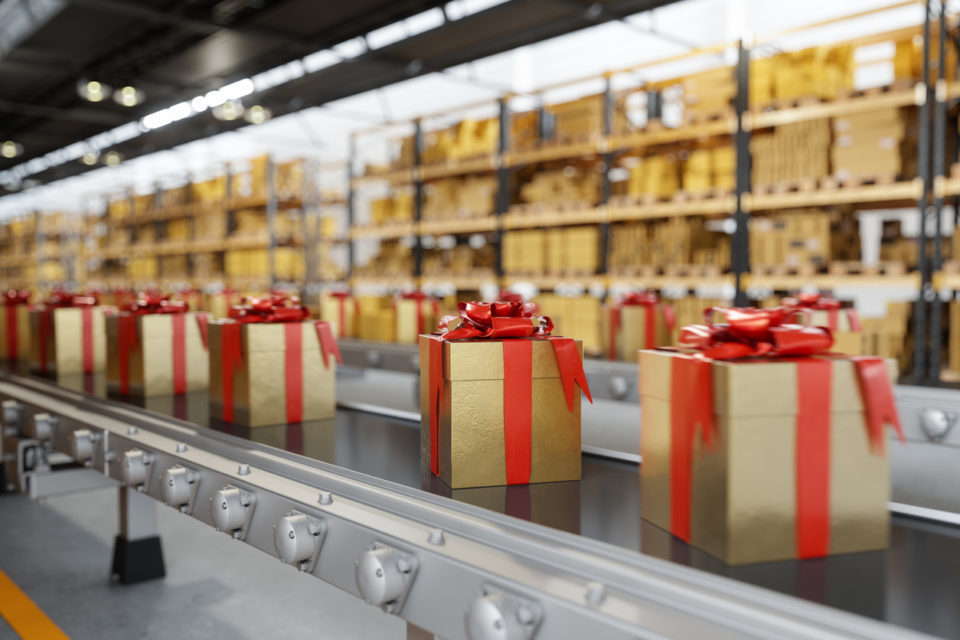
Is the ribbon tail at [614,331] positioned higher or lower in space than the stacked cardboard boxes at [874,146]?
lower

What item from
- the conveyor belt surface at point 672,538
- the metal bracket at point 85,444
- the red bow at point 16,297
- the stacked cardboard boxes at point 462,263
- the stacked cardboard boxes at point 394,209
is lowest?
the metal bracket at point 85,444

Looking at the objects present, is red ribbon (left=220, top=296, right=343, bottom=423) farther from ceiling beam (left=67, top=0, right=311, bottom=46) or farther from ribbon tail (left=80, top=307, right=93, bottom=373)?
ceiling beam (left=67, top=0, right=311, bottom=46)

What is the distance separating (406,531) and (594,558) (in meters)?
0.26

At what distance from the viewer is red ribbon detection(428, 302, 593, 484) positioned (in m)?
1.07

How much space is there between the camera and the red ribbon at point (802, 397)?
0.77 m

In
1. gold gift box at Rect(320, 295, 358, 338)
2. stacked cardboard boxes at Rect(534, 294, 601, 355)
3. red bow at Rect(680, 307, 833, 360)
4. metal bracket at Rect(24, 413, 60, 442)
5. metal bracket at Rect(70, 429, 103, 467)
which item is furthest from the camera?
stacked cardboard boxes at Rect(534, 294, 601, 355)

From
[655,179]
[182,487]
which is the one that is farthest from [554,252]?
[182,487]

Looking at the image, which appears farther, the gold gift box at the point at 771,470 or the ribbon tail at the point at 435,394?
the ribbon tail at the point at 435,394

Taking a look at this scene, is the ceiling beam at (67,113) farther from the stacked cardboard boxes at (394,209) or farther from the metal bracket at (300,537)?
the metal bracket at (300,537)

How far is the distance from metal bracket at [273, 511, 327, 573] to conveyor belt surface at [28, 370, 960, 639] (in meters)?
0.12

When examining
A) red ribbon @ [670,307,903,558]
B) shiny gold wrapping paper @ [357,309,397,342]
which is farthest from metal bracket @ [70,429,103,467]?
shiny gold wrapping paper @ [357,309,397,342]

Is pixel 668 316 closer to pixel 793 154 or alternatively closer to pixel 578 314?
pixel 793 154

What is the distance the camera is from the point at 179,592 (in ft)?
9.29

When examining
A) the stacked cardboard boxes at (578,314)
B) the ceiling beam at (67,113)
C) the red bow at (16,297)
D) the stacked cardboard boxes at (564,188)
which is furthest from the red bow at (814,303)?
the ceiling beam at (67,113)
